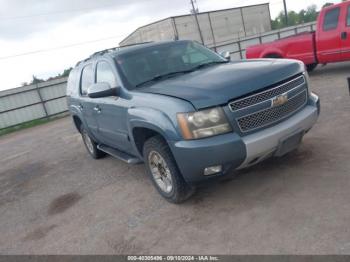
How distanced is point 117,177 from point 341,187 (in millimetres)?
3290

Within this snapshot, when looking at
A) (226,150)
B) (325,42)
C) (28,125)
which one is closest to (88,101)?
(226,150)

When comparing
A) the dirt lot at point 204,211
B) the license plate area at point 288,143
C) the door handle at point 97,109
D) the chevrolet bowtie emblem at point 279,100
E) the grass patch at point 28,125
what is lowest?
the grass patch at point 28,125

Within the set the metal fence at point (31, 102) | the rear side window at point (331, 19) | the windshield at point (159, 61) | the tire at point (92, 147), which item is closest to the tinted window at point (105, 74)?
the windshield at point (159, 61)

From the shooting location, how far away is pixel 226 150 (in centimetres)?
330

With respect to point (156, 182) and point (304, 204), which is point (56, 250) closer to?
point (156, 182)

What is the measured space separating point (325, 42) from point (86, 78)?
6657 millimetres

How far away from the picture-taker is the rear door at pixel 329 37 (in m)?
9.09

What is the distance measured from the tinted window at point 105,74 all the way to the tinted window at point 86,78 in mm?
344

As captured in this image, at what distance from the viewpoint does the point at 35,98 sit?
672 inches

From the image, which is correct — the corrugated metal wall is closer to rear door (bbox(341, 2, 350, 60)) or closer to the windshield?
rear door (bbox(341, 2, 350, 60))

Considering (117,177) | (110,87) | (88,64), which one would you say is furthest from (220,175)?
(88,64)

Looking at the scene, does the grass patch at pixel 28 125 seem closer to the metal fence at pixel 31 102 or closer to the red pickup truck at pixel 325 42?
the metal fence at pixel 31 102

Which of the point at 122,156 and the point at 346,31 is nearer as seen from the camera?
the point at 122,156

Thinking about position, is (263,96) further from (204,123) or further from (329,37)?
(329,37)
